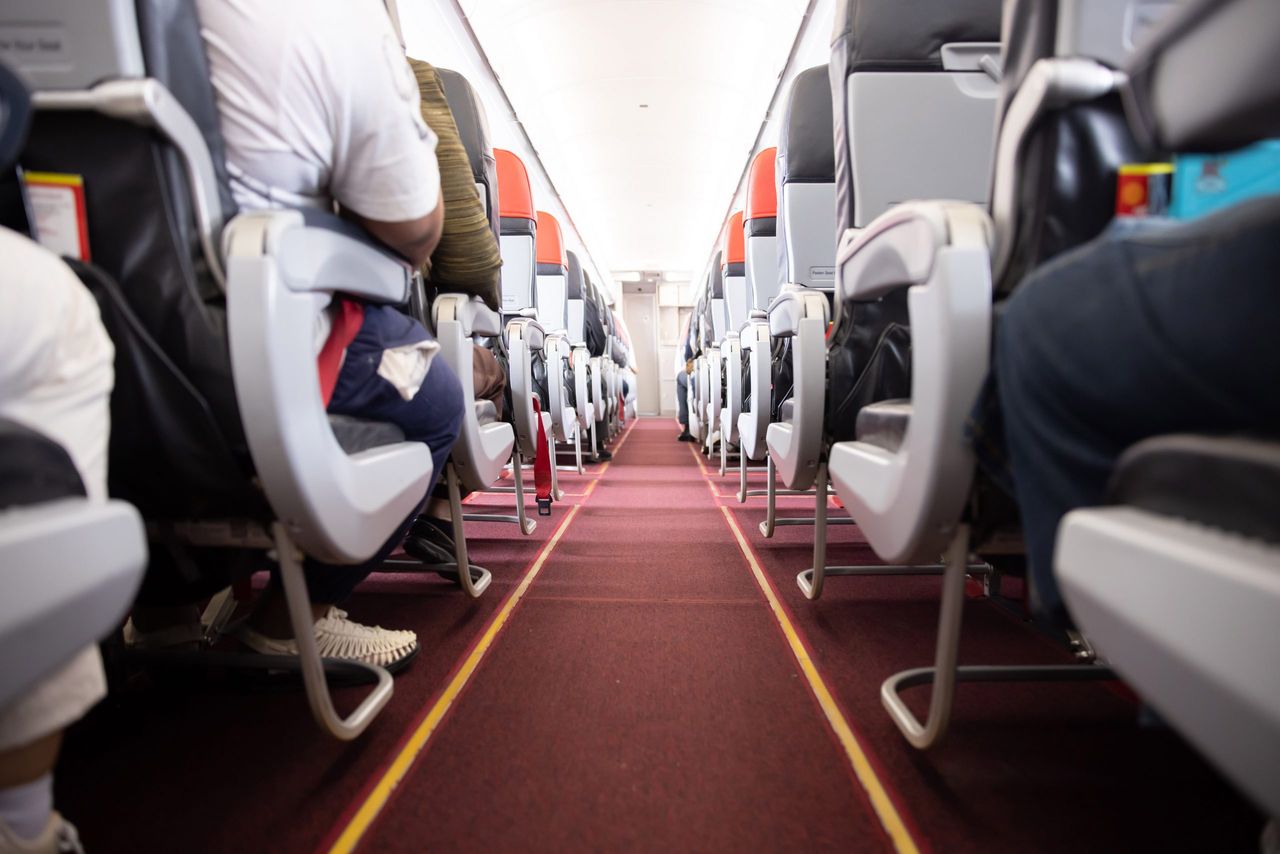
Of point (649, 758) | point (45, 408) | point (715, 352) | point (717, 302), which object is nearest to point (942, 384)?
point (649, 758)

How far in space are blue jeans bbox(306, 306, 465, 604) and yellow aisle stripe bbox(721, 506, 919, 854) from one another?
100cm

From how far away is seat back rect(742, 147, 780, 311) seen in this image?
375 centimetres

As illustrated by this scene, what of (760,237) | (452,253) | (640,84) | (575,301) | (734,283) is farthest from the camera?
(640,84)

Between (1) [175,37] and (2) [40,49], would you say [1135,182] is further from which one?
(2) [40,49]

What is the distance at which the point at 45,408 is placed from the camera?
0.59 metres

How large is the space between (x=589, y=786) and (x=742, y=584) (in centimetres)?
115

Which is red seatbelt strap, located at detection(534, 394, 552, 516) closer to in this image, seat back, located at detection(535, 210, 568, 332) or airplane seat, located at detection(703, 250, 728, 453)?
airplane seat, located at detection(703, 250, 728, 453)

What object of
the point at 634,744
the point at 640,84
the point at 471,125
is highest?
the point at 640,84

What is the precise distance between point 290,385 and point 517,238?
10.3ft

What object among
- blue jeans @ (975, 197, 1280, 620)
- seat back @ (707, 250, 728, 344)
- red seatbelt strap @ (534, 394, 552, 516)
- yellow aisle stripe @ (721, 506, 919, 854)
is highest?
seat back @ (707, 250, 728, 344)

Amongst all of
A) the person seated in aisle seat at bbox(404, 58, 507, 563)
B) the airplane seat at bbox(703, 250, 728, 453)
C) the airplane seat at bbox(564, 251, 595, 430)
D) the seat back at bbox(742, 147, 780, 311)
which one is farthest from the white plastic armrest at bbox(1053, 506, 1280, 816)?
the airplane seat at bbox(564, 251, 595, 430)

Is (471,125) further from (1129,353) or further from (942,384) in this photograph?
(1129,353)

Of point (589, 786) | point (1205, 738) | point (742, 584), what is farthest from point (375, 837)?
point (742, 584)

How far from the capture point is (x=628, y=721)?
1194 millimetres
